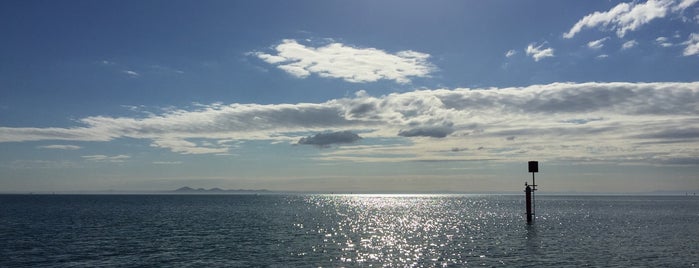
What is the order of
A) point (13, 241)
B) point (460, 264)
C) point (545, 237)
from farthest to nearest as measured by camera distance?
point (545, 237)
point (13, 241)
point (460, 264)

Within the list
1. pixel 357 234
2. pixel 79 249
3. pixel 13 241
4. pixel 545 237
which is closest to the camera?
pixel 79 249

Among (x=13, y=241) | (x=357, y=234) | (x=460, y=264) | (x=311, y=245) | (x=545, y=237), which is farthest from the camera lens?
(x=357, y=234)

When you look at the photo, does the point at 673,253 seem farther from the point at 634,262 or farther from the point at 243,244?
the point at 243,244

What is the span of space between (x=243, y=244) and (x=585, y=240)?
4071 centimetres

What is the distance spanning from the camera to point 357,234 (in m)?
74.1

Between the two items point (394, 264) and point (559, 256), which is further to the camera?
point (559, 256)

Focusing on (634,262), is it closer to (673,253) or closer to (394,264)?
(673,253)

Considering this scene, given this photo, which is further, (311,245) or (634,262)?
(311,245)

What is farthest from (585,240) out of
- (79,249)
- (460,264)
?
(79,249)

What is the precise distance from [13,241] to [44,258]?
19239 mm

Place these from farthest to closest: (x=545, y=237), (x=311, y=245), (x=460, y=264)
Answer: (x=545, y=237) < (x=311, y=245) < (x=460, y=264)

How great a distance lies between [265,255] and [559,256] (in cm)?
2745

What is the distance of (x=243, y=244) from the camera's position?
59.2 metres

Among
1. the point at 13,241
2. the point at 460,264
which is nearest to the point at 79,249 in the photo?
the point at 13,241
